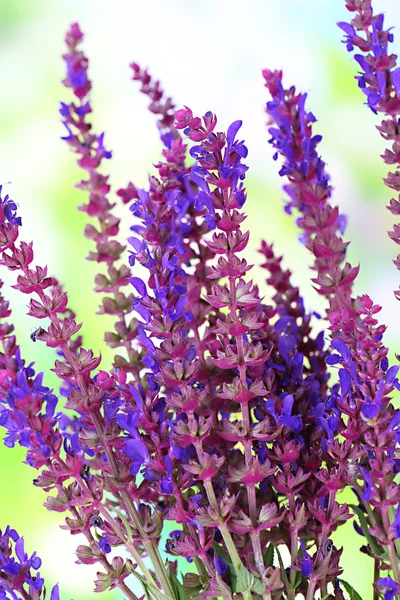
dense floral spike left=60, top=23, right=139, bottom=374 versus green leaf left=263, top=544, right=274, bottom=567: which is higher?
dense floral spike left=60, top=23, right=139, bottom=374

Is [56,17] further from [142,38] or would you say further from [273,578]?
[273,578]

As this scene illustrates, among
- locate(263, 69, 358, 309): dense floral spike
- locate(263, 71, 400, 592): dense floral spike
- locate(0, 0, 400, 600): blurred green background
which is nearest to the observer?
locate(263, 71, 400, 592): dense floral spike

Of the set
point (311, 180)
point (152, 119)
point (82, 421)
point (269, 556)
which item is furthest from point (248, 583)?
point (152, 119)

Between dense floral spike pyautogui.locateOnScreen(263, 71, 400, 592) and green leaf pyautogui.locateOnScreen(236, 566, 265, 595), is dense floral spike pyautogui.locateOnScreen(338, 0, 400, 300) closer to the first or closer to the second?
dense floral spike pyautogui.locateOnScreen(263, 71, 400, 592)

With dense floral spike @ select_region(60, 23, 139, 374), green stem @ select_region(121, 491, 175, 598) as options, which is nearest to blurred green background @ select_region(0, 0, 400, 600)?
dense floral spike @ select_region(60, 23, 139, 374)

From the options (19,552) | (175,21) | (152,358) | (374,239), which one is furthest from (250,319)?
(175,21)

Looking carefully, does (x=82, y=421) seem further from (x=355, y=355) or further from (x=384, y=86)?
(x=384, y=86)

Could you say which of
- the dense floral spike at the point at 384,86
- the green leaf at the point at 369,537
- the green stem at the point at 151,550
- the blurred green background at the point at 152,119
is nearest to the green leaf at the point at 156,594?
the green stem at the point at 151,550
